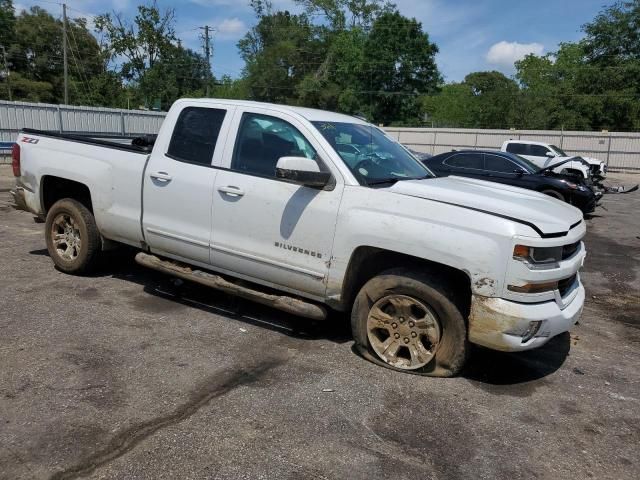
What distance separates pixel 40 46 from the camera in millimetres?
66000

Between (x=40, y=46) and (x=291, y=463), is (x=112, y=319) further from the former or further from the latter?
(x=40, y=46)

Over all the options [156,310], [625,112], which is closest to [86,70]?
[625,112]

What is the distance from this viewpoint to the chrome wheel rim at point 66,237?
5.94m

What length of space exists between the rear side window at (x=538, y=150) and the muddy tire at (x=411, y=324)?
1907 cm

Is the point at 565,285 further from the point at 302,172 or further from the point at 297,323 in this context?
the point at 297,323

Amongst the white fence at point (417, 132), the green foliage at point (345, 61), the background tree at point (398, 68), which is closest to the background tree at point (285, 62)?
the green foliage at point (345, 61)

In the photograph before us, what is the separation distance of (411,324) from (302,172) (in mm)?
1364

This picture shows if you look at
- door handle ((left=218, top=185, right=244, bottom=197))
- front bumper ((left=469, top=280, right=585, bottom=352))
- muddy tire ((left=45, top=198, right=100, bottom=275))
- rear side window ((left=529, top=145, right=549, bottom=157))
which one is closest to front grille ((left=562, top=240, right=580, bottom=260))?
front bumper ((left=469, top=280, right=585, bottom=352))

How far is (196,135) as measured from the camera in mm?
5035

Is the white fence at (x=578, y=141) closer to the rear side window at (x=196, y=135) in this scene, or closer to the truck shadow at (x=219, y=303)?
the truck shadow at (x=219, y=303)

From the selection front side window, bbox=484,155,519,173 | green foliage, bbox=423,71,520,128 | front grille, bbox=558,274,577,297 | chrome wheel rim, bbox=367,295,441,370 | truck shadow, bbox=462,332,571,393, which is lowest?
truck shadow, bbox=462,332,571,393

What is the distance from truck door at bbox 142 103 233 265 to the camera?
484 centimetres

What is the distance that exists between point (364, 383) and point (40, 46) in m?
74.3

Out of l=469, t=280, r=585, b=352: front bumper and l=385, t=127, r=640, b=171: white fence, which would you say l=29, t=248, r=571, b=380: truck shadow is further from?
l=385, t=127, r=640, b=171: white fence
